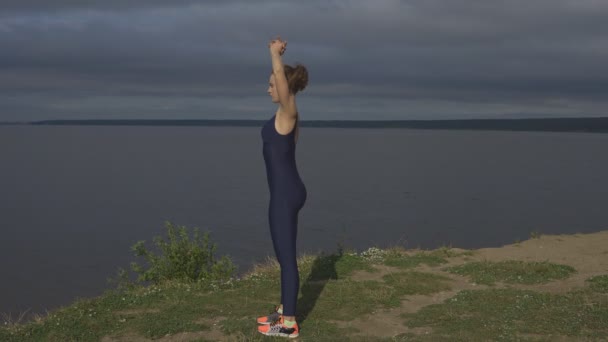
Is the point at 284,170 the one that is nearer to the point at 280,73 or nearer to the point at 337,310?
the point at 280,73

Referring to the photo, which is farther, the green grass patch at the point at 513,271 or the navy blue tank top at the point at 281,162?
the green grass patch at the point at 513,271

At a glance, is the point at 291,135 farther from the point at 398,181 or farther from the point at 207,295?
the point at 398,181

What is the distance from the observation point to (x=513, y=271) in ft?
37.0

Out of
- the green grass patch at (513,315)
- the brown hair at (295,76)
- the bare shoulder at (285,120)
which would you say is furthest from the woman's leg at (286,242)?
the green grass patch at (513,315)

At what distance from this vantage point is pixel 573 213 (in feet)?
112

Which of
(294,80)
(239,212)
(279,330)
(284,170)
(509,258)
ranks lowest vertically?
(239,212)

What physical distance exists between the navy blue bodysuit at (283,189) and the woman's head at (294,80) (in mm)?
344

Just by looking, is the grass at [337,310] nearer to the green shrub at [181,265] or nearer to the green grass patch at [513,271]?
the green grass patch at [513,271]

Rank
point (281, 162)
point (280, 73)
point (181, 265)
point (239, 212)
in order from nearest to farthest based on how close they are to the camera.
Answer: point (280, 73), point (281, 162), point (181, 265), point (239, 212)

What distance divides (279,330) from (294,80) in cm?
297

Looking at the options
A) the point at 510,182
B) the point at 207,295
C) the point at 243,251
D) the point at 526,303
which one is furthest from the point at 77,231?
the point at 510,182

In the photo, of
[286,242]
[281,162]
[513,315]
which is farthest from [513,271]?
[281,162]

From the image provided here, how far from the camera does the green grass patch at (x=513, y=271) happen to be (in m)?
10.8

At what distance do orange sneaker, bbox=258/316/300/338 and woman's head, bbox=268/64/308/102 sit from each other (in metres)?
2.71
